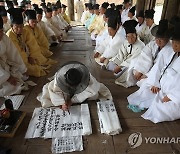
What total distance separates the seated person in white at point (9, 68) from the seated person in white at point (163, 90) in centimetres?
200

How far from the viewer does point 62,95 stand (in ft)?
9.71

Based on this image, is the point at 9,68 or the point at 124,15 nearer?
the point at 9,68

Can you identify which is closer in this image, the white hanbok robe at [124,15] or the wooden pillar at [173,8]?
the wooden pillar at [173,8]

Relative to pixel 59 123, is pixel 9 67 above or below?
above

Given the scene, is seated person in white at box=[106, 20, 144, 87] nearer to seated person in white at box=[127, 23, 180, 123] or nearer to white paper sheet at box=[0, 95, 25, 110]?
seated person in white at box=[127, 23, 180, 123]

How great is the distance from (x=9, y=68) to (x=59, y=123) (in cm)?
169

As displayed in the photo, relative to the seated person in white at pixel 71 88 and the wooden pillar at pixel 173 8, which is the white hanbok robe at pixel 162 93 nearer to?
the seated person in white at pixel 71 88

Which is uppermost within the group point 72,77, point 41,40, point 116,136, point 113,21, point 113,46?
point 113,21

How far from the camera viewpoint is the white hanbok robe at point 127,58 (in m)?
3.97

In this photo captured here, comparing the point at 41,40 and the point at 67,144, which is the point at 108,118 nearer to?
the point at 67,144

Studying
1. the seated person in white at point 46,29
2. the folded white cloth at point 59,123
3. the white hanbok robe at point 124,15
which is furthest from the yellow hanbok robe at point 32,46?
the white hanbok robe at point 124,15

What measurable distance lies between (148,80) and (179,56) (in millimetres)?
635

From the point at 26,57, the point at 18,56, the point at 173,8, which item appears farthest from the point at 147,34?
the point at 18,56

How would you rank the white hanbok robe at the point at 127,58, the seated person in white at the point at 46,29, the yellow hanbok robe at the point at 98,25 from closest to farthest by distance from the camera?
the white hanbok robe at the point at 127,58 < the seated person in white at the point at 46,29 < the yellow hanbok robe at the point at 98,25
